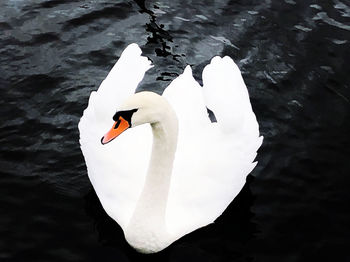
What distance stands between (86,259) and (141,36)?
472 cm

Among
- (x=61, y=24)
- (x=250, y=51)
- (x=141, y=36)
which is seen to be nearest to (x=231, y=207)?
(x=250, y=51)

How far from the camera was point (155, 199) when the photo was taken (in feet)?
19.4

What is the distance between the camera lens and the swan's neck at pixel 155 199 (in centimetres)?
561

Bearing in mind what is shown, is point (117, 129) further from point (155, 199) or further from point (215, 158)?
point (215, 158)

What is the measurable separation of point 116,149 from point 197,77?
9.14 feet

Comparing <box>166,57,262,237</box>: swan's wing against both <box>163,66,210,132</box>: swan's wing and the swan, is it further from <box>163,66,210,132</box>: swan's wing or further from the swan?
<box>163,66,210,132</box>: swan's wing

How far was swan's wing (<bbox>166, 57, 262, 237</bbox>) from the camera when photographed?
630 centimetres

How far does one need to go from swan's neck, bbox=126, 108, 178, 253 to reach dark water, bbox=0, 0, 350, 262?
254 millimetres

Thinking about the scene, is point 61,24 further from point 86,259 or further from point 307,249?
point 307,249

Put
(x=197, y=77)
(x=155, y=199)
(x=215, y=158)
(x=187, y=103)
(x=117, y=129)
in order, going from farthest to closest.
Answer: (x=197, y=77) → (x=187, y=103) → (x=215, y=158) → (x=155, y=199) → (x=117, y=129)

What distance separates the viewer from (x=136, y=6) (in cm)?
1073

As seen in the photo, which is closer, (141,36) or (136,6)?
(141,36)

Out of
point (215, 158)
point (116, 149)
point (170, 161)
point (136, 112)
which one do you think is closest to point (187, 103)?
point (215, 158)

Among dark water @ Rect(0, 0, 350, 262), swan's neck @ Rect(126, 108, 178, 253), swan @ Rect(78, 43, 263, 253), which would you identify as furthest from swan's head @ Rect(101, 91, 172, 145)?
dark water @ Rect(0, 0, 350, 262)
